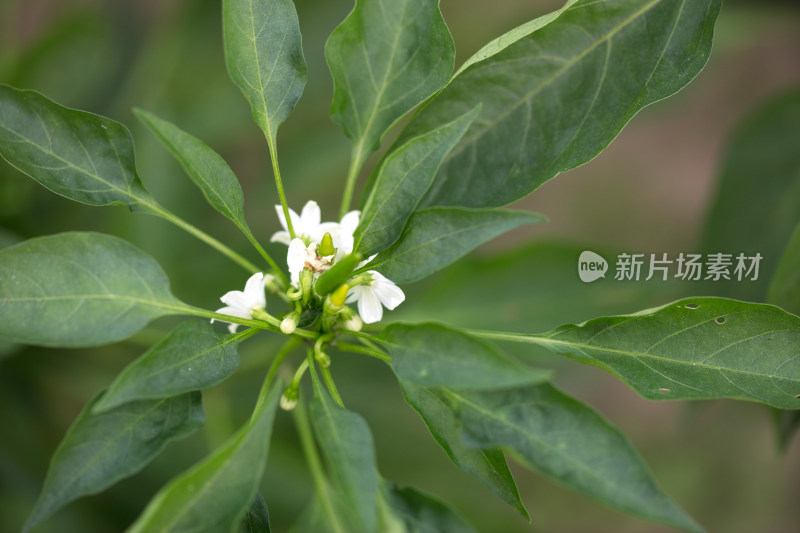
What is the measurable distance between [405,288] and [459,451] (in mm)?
871

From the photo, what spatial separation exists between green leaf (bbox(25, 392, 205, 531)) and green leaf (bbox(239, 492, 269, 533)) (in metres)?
0.12

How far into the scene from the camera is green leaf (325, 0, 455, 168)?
75 cm

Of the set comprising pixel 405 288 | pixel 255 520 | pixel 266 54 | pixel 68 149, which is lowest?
pixel 255 520

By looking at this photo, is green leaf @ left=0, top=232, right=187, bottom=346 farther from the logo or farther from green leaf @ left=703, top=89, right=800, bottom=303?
green leaf @ left=703, top=89, right=800, bottom=303

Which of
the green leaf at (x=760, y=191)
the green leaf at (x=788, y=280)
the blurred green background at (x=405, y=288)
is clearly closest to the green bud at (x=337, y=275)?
the blurred green background at (x=405, y=288)

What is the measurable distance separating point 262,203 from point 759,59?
5.09ft

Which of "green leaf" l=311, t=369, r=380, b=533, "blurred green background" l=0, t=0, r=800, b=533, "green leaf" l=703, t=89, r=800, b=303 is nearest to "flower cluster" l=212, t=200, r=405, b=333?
"green leaf" l=311, t=369, r=380, b=533

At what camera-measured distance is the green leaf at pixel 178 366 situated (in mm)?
598

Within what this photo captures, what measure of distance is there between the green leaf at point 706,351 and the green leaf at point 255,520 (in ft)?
1.00

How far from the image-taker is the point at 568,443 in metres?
0.61

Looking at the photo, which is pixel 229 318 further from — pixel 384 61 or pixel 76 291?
pixel 384 61

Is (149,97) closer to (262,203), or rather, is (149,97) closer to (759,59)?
(262,203)

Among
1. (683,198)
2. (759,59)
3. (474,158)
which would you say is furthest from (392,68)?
(759,59)

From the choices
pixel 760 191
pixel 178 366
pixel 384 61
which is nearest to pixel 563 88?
pixel 384 61
